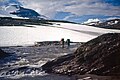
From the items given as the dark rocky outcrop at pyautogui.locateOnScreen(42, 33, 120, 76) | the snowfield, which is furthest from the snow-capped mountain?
the dark rocky outcrop at pyautogui.locateOnScreen(42, 33, 120, 76)

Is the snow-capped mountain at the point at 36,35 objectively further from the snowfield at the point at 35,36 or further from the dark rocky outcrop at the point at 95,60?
the dark rocky outcrop at the point at 95,60

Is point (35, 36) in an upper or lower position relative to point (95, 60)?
lower

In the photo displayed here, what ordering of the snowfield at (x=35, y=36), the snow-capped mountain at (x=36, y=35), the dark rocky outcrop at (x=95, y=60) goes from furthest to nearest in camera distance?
the snow-capped mountain at (x=36, y=35), the snowfield at (x=35, y=36), the dark rocky outcrop at (x=95, y=60)

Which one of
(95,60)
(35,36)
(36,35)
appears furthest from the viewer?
(36,35)

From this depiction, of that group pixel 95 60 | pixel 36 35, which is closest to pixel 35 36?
pixel 36 35

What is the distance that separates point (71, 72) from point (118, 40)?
5.14 meters

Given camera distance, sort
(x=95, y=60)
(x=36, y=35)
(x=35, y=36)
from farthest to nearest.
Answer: (x=36, y=35)
(x=35, y=36)
(x=95, y=60)

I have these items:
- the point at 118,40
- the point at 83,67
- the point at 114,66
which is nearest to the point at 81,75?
the point at 83,67

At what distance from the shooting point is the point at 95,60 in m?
27.3

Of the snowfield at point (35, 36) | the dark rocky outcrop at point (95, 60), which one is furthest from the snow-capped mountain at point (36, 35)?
the dark rocky outcrop at point (95, 60)

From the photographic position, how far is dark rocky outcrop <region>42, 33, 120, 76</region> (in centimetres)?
2641

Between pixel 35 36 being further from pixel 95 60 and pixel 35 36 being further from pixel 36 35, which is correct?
pixel 95 60

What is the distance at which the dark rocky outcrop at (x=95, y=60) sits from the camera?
86.6 feet

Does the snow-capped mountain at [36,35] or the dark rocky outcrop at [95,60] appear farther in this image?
the snow-capped mountain at [36,35]
